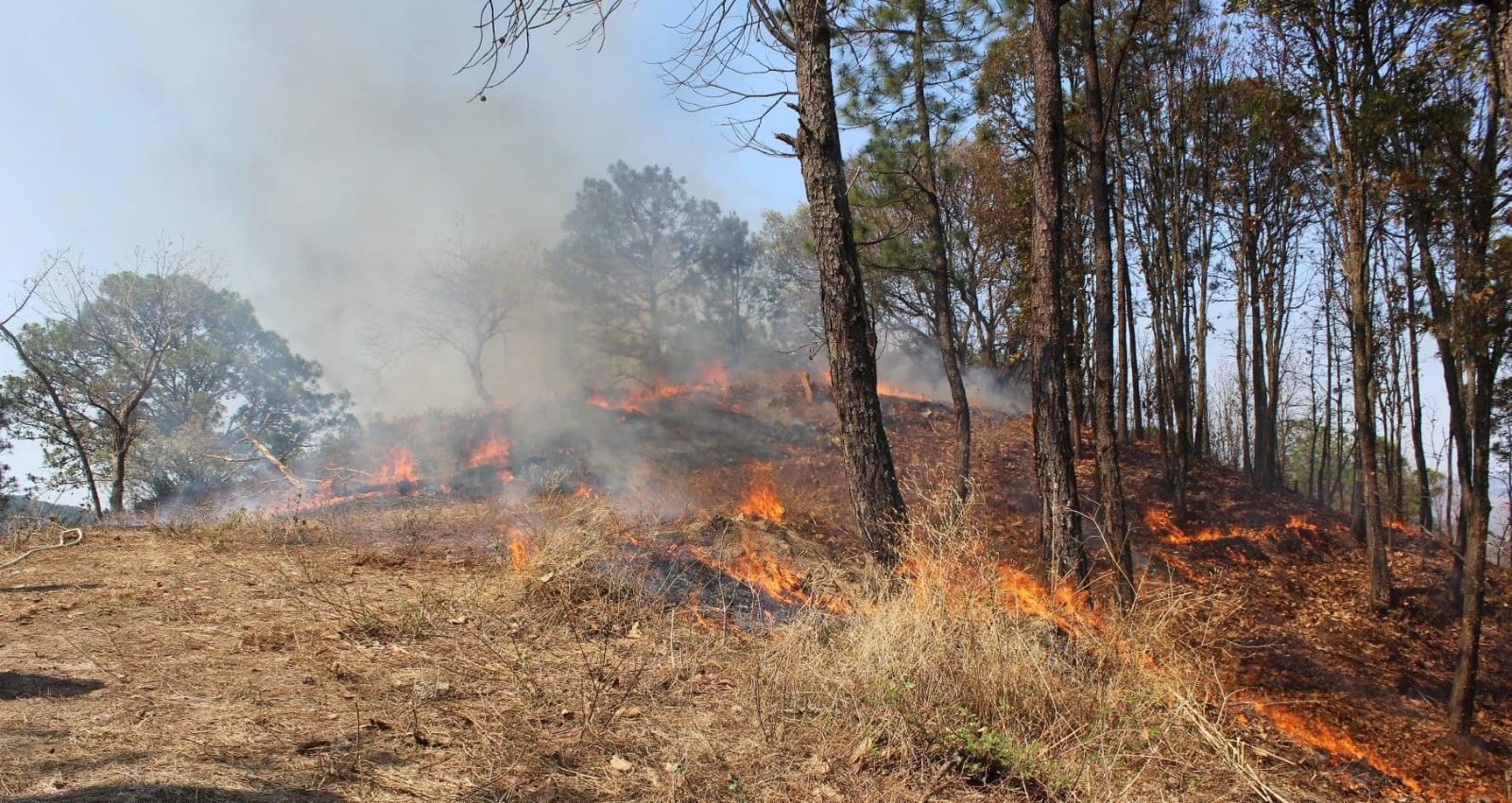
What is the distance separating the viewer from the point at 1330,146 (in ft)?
38.9

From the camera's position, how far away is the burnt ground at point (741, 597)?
3287mm

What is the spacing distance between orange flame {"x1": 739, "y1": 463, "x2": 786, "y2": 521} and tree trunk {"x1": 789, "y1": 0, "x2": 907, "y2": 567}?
24.6ft

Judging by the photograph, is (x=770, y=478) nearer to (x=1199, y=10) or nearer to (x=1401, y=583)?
(x=1401, y=583)

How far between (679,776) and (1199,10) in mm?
18660

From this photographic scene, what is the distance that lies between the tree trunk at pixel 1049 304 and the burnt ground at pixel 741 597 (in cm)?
105

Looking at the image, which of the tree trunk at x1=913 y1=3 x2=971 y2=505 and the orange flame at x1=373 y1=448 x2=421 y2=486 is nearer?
the tree trunk at x1=913 y1=3 x2=971 y2=505

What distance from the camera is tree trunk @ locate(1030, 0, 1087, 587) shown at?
6.79 meters

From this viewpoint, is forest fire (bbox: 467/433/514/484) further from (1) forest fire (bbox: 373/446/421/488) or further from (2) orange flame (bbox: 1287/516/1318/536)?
(2) orange flame (bbox: 1287/516/1318/536)

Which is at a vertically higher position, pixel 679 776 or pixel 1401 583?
pixel 679 776

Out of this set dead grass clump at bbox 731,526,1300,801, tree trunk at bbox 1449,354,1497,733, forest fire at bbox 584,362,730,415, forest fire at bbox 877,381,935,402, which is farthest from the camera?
forest fire at bbox 877,381,935,402

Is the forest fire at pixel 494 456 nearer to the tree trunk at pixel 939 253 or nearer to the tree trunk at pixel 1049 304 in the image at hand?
the tree trunk at pixel 939 253

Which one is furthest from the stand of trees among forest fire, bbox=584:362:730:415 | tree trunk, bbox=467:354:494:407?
tree trunk, bbox=467:354:494:407

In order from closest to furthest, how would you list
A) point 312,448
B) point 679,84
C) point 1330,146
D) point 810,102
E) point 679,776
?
point 679,776 < point 810,102 < point 679,84 < point 1330,146 < point 312,448

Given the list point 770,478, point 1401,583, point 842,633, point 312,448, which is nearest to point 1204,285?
point 1401,583
